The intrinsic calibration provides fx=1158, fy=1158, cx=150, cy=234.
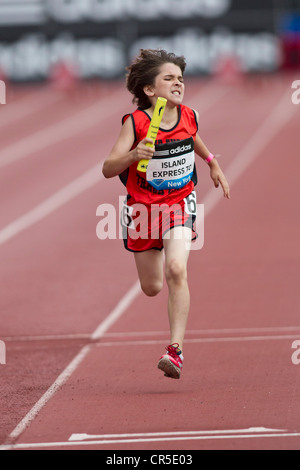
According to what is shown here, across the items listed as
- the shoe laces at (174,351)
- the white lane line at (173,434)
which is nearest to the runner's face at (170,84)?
the shoe laces at (174,351)

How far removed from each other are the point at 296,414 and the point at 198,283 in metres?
6.56

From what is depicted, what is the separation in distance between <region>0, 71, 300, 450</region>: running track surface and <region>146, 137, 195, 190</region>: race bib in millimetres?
1382

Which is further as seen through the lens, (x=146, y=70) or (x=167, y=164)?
(x=146, y=70)

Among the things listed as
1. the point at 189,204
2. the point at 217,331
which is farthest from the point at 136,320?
the point at 189,204

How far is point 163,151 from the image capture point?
781 cm

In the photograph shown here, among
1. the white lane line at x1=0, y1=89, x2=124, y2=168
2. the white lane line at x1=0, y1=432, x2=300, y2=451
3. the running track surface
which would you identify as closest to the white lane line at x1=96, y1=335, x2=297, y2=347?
the running track surface

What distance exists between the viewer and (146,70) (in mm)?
8023

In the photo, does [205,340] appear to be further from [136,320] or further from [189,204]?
[189,204]

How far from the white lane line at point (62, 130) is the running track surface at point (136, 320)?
4.40ft

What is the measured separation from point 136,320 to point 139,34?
35.5 metres

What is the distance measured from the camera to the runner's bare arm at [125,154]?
7383mm

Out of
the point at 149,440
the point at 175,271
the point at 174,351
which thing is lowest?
the point at 149,440

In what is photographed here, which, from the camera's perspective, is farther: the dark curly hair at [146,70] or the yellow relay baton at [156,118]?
the dark curly hair at [146,70]

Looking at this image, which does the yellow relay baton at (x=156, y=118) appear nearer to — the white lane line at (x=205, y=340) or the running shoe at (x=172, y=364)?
the running shoe at (x=172, y=364)
